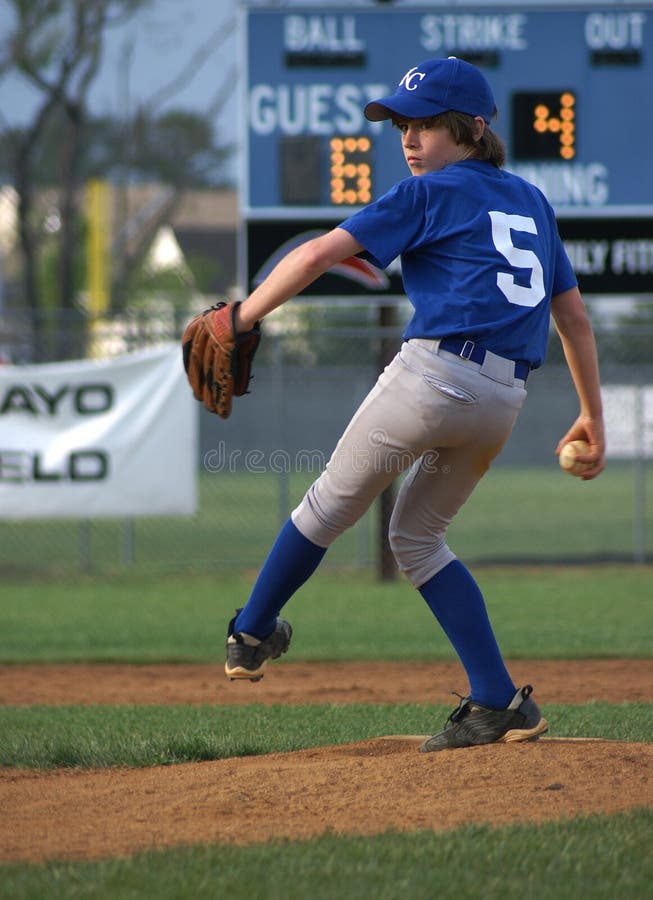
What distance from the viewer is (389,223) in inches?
137

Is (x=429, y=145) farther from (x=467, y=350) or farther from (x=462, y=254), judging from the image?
(x=467, y=350)

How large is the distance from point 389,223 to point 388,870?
1688mm

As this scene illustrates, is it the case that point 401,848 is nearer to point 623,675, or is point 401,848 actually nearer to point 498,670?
point 498,670

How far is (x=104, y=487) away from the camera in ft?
32.5

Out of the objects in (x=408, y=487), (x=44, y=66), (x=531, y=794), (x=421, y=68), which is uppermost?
(x=44, y=66)

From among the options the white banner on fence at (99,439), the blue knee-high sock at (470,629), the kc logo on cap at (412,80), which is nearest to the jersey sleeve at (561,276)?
the kc logo on cap at (412,80)

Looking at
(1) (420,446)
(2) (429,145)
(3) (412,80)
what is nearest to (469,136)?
(2) (429,145)

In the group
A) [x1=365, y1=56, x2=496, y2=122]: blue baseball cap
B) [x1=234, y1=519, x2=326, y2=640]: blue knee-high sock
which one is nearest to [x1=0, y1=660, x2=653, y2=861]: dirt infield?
[x1=234, y1=519, x2=326, y2=640]: blue knee-high sock

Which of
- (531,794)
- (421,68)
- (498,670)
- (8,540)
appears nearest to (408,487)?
(498,670)

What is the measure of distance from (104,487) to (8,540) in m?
5.27

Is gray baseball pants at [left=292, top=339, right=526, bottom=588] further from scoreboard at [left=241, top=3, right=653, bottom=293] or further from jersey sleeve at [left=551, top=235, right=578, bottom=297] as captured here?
scoreboard at [left=241, top=3, right=653, bottom=293]

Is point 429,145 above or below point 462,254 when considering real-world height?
above

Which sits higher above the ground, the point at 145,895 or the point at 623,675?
the point at 145,895

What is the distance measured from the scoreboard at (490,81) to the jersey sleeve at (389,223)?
6.46 meters
